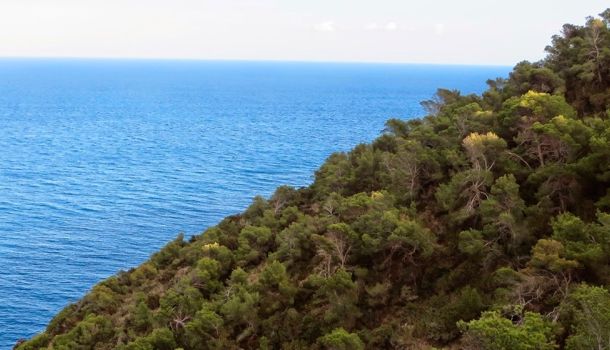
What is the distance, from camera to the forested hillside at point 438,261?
2550cm

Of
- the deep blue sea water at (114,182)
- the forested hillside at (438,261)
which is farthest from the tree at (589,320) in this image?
the deep blue sea water at (114,182)

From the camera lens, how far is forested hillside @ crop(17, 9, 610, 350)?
25500mm

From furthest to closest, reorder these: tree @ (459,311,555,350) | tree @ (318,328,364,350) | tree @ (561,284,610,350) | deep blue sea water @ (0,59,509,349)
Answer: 1. deep blue sea water @ (0,59,509,349)
2. tree @ (318,328,364,350)
3. tree @ (459,311,555,350)
4. tree @ (561,284,610,350)

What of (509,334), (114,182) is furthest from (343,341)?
(114,182)

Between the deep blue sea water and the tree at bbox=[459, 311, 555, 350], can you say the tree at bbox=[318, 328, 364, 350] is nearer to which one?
the tree at bbox=[459, 311, 555, 350]

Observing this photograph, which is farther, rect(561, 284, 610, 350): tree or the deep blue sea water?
the deep blue sea water

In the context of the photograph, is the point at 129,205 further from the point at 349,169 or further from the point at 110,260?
the point at 349,169

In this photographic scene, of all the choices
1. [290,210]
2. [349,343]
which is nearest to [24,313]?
[290,210]

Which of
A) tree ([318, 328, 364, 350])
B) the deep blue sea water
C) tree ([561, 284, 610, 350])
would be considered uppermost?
tree ([561, 284, 610, 350])

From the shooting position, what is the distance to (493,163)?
35.3 meters

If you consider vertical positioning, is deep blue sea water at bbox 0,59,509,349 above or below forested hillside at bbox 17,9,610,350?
below

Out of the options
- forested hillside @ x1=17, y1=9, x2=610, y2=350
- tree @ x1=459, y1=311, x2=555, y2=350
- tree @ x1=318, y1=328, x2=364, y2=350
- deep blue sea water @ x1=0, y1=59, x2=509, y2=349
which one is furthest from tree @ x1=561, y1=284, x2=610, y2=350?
deep blue sea water @ x1=0, y1=59, x2=509, y2=349

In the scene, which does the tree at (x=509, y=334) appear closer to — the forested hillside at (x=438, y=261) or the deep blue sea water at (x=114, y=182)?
the forested hillside at (x=438, y=261)

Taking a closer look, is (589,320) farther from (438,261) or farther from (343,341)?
(438,261)
